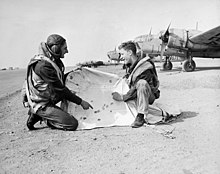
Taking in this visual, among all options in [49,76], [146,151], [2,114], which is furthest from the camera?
[2,114]

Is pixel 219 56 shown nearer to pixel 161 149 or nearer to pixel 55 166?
pixel 161 149

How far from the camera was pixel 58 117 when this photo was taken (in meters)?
3.73

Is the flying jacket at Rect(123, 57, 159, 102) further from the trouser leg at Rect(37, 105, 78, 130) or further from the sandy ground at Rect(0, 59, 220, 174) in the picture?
the trouser leg at Rect(37, 105, 78, 130)

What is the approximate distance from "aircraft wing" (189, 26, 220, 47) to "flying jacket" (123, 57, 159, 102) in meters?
9.64

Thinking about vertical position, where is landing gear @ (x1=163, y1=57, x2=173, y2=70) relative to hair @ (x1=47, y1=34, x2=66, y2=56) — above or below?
below

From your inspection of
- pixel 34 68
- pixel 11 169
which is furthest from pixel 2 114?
pixel 11 169

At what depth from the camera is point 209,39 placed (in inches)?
508

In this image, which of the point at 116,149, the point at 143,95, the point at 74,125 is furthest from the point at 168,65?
the point at 116,149

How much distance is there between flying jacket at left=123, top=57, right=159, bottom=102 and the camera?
381 centimetres

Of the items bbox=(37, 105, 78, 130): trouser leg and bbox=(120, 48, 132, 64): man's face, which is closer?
bbox=(37, 105, 78, 130): trouser leg

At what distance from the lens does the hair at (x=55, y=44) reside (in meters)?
3.67

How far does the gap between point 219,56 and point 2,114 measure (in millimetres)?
12876

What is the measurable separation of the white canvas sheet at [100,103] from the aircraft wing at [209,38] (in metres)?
9.75

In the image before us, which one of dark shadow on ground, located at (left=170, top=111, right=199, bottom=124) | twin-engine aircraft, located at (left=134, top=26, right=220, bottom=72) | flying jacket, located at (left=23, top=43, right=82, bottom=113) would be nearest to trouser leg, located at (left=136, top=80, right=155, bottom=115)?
dark shadow on ground, located at (left=170, top=111, right=199, bottom=124)
